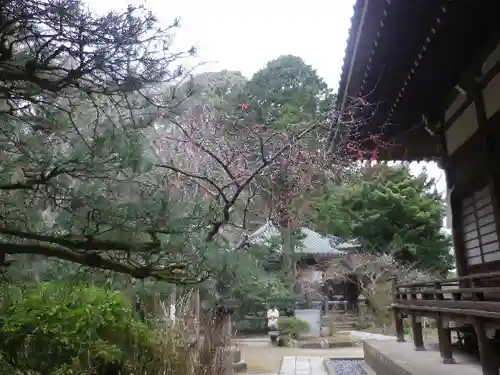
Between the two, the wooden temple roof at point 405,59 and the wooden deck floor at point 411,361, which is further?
the wooden deck floor at point 411,361

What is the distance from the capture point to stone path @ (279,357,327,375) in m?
7.29

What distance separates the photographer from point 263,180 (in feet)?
18.3

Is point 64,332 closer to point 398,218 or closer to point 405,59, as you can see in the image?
point 405,59

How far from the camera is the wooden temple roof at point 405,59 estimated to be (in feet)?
9.65

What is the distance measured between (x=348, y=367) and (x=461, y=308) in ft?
14.0

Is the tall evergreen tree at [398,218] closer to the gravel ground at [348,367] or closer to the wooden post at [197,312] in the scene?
the gravel ground at [348,367]

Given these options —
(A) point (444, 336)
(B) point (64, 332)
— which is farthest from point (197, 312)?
(A) point (444, 336)

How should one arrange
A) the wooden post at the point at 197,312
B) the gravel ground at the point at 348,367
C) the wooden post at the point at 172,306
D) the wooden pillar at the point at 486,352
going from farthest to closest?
the gravel ground at the point at 348,367 < the wooden post at the point at 172,306 < the wooden post at the point at 197,312 < the wooden pillar at the point at 486,352

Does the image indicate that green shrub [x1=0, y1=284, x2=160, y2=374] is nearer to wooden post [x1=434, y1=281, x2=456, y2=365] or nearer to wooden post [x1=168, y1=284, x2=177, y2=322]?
wooden post [x1=168, y1=284, x2=177, y2=322]

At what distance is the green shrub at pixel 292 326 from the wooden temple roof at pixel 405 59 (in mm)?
8978

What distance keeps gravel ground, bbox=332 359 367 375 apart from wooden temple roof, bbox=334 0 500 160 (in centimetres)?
331

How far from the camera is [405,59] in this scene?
3545mm

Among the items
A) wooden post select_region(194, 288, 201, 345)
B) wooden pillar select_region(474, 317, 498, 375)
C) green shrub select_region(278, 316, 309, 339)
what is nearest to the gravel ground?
wooden post select_region(194, 288, 201, 345)

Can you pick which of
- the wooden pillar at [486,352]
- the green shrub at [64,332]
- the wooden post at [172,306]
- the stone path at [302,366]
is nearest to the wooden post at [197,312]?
the wooden post at [172,306]
